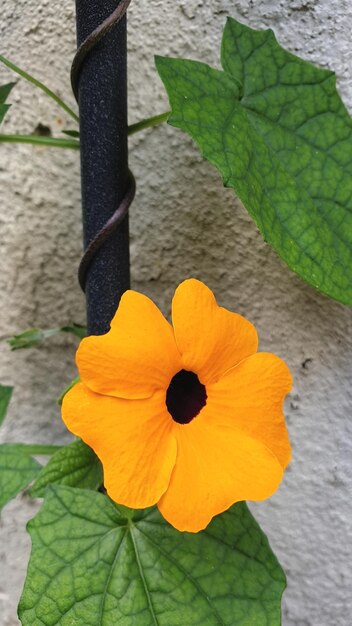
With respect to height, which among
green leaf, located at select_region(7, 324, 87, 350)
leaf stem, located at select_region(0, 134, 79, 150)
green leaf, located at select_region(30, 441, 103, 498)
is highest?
leaf stem, located at select_region(0, 134, 79, 150)

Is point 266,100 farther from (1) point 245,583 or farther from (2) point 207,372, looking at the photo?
(1) point 245,583

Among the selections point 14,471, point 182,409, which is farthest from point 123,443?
point 14,471

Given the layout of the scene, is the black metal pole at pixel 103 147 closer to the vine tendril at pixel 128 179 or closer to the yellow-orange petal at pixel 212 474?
the vine tendril at pixel 128 179

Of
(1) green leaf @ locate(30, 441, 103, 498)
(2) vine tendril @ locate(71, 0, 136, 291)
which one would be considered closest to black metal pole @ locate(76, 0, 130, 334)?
(2) vine tendril @ locate(71, 0, 136, 291)

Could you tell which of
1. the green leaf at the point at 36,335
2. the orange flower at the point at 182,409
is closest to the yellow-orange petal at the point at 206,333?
the orange flower at the point at 182,409

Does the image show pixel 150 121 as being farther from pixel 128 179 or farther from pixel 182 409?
pixel 182 409

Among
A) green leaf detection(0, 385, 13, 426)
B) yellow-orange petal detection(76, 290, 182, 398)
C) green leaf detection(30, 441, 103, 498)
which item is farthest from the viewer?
green leaf detection(0, 385, 13, 426)

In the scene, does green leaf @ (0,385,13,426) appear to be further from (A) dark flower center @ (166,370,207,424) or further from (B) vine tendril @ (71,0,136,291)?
(A) dark flower center @ (166,370,207,424)
